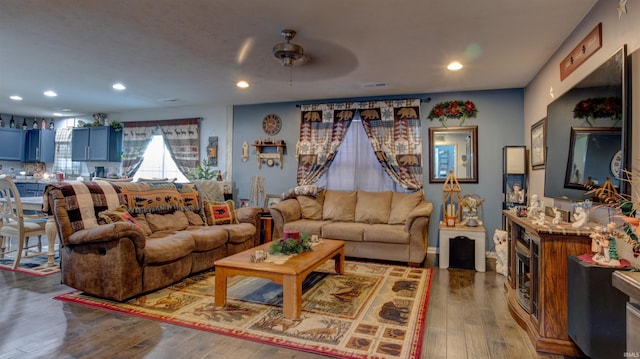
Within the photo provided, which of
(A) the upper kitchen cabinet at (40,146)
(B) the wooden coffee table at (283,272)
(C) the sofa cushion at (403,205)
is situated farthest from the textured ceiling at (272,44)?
(A) the upper kitchen cabinet at (40,146)

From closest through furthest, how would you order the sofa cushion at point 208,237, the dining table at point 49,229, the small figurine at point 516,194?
the sofa cushion at point 208,237 → the dining table at point 49,229 → the small figurine at point 516,194

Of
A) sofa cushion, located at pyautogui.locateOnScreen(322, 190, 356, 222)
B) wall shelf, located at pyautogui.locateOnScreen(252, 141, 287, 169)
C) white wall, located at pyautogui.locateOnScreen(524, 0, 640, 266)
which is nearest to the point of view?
white wall, located at pyautogui.locateOnScreen(524, 0, 640, 266)

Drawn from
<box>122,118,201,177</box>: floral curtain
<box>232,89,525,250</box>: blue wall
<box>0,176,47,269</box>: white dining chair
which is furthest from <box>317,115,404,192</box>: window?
<box>0,176,47,269</box>: white dining chair

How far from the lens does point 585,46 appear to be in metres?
2.73

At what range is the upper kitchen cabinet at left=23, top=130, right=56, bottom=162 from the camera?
7633 mm

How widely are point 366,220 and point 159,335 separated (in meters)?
3.16

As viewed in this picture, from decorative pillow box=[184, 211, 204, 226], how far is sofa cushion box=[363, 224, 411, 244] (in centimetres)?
207

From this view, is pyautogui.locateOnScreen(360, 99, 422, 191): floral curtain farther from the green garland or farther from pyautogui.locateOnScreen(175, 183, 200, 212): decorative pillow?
pyautogui.locateOnScreen(175, 183, 200, 212): decorative pillow

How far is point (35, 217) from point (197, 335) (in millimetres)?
3084

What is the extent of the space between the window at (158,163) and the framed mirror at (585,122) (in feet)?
19.6

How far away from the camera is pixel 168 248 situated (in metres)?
3.24

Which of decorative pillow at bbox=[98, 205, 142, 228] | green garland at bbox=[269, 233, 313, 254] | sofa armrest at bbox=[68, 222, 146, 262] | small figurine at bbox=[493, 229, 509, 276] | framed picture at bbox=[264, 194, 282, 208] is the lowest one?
small figurine at bbox=[493, 229, 509, 276]

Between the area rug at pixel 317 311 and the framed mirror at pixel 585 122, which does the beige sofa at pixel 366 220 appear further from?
the framed mirror at pixel 585 122

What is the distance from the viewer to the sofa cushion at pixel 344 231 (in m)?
4.45
